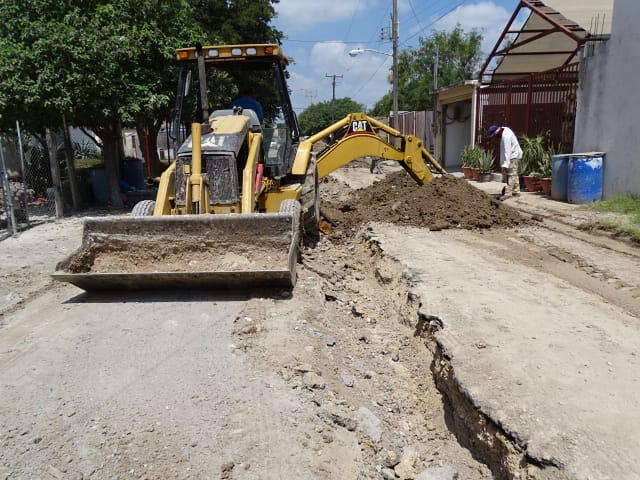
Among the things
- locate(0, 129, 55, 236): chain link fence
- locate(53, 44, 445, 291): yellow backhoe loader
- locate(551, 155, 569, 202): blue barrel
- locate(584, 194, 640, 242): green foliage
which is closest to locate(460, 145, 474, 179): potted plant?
locate(551, 155, 569, 202): blue barrel

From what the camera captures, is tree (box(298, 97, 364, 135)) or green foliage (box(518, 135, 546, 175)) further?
tree (box(298, 97, 364, 135))

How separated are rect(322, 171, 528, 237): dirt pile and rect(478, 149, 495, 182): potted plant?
21.0 ft

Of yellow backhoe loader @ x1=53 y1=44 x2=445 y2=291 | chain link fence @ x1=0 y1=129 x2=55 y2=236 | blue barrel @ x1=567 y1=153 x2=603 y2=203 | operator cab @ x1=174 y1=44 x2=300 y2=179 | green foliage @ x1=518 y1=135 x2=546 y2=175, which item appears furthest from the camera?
green foliage @ x1=518 y1=135 x2=546 y2=175

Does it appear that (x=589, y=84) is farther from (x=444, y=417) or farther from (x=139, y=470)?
(x=139, y=470)

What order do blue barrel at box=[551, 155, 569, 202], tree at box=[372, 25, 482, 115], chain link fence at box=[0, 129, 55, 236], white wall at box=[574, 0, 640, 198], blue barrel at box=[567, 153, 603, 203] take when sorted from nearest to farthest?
1. chain link fence at box=[0, 129, 55, 236]
2. white wall at box=[574, 0, 640, 198]
3. blue barrel at box=[567, 153, 603, 203]
4. blue barrel at box=[551, 155, 569, 202]
5. tree at box=[372, 25, 482, 115]

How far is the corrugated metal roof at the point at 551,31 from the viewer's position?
14.0 metres

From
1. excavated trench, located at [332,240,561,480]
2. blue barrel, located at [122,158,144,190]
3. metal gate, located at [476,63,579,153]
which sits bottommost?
excavated trench, located at [332,240,561,480]

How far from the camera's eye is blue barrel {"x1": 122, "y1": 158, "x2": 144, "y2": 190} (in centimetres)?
1502

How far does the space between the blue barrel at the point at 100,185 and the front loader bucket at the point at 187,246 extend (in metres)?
8.21

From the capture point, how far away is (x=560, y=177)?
11297 millimetres

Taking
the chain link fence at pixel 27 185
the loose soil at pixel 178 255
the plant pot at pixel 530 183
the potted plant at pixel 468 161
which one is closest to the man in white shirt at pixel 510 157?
the plant pot at pixel 530 183

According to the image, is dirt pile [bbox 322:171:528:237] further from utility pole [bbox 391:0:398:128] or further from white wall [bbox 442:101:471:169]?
utility pole [bbox 391:0:398:128]

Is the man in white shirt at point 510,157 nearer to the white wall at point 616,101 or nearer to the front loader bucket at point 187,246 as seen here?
the white wall at point 616,101

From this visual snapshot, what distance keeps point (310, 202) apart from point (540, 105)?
965 cm
